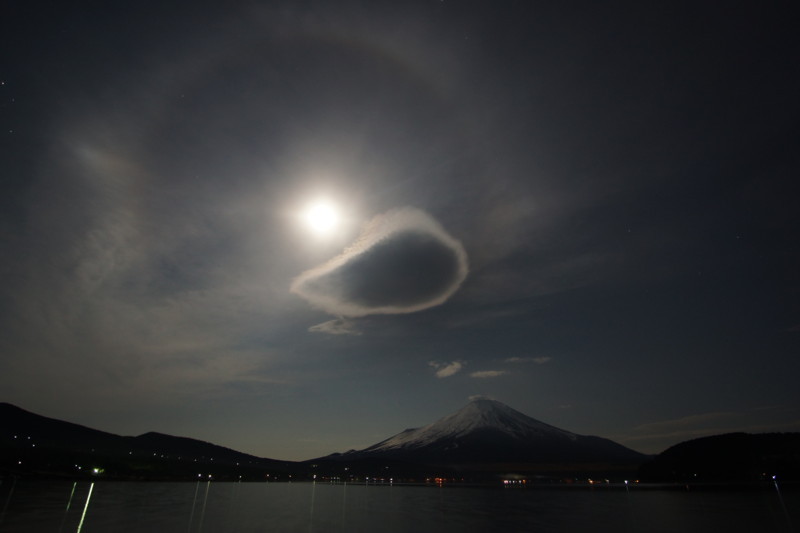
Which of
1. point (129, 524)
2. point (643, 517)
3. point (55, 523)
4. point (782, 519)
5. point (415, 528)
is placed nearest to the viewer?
point (55, 523)

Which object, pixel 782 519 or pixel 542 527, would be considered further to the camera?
pixel 782 519

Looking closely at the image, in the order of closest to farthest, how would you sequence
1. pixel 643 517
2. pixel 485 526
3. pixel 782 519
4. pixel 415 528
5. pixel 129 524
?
pixel 129 524 < pixel 415 528 < pixel 485 526 < pixel 782 519 < pixel 643 517

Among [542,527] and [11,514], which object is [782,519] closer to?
[542,527]

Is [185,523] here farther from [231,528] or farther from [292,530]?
[292,530]

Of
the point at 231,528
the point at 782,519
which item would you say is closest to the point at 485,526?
the point at 231,528

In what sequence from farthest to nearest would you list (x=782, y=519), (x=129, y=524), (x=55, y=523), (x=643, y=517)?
(x=643, y=517) → (x=782, y=519) → (x=129, y=524) → (x=55, y=523)

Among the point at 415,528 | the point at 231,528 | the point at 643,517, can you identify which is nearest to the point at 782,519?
the point at 643,517

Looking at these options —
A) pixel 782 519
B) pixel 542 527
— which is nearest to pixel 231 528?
pixel 542 527

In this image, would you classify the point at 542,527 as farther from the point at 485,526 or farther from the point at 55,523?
the point at 55,523

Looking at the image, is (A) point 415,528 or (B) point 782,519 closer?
(A) point 415,528
